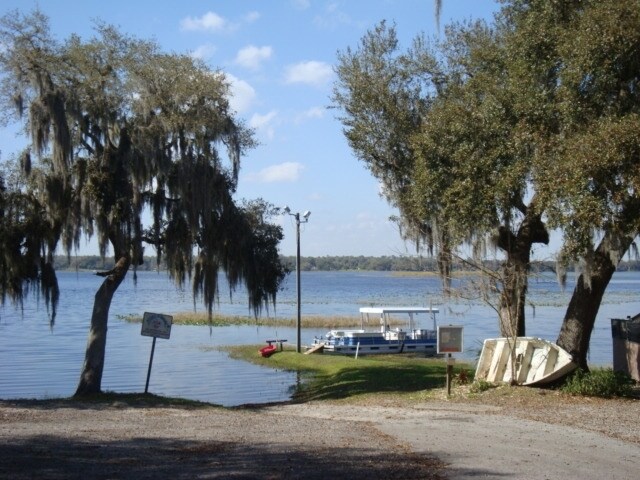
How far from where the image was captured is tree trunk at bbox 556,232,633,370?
52.5 feet

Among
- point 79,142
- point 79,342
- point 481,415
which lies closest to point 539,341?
point 481,415

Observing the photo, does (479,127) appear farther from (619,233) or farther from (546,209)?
(619,233)

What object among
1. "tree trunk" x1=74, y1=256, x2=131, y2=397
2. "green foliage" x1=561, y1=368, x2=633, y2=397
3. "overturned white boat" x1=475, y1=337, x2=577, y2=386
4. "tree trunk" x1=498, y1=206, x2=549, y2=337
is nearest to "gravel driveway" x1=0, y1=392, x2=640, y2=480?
"green foliage" x1=561, y1=368, x2=633, y2=397

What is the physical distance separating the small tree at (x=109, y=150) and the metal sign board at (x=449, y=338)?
19.7 feet

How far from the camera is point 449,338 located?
16500 mm

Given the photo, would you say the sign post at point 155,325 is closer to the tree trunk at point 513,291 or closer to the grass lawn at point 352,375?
the grass lawn at point 352,375

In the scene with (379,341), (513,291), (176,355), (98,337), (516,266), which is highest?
(516,266)

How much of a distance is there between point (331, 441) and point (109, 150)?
33.6ft

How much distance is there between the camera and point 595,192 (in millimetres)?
13664

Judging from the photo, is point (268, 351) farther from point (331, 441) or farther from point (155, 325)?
point (331, 441)

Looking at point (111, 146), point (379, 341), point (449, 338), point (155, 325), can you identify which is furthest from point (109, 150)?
point (379, 341)

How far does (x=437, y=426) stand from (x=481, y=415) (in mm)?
1850

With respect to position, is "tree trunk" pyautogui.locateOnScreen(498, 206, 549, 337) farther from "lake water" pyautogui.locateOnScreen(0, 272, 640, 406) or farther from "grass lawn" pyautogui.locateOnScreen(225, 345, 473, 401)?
"grass lawn" pyautogui.locateOnScreen(225, 345, 473, 401)

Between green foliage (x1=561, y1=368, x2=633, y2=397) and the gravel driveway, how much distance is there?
40cm
